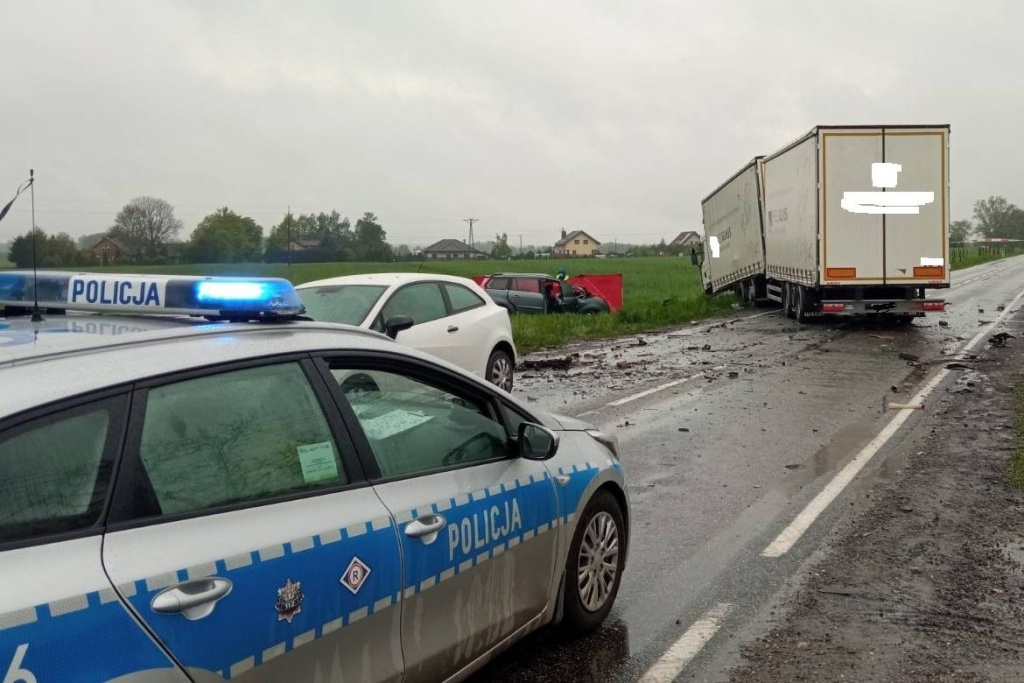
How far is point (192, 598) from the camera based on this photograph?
2.41 m

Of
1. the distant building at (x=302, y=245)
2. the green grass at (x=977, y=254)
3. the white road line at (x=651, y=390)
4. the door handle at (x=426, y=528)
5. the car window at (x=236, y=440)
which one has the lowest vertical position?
the white road line at (x=651, y=390)

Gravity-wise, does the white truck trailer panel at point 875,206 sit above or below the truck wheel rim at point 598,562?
above

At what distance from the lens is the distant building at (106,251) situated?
6211mm

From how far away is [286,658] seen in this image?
8.73 feet

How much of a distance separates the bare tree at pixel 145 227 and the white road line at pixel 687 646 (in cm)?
439

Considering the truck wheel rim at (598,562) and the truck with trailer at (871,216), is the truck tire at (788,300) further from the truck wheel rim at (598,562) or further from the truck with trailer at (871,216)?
the truck wheel rim at (598,562)

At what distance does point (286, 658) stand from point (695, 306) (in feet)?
84.9

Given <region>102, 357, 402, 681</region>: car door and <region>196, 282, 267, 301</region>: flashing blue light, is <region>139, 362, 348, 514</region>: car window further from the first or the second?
<region>196, 282, 267, 301</region>: flashing blue light

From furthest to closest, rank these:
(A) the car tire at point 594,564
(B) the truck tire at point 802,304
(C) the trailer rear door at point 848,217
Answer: (B) the truck tire at point 802,304, (C) the trailer rear door at point 848,217, (A) the car tire at point 594,564

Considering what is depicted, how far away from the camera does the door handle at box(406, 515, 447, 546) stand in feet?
10.4

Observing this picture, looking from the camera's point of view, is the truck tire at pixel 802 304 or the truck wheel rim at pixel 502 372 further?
the truck tire at pixel 802 304

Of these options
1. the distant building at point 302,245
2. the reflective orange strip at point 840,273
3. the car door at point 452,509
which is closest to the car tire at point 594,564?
the car door at point 452,509

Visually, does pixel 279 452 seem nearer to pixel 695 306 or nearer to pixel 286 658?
pixel 286 658

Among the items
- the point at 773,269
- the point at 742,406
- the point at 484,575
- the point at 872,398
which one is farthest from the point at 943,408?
the point at 773,269
